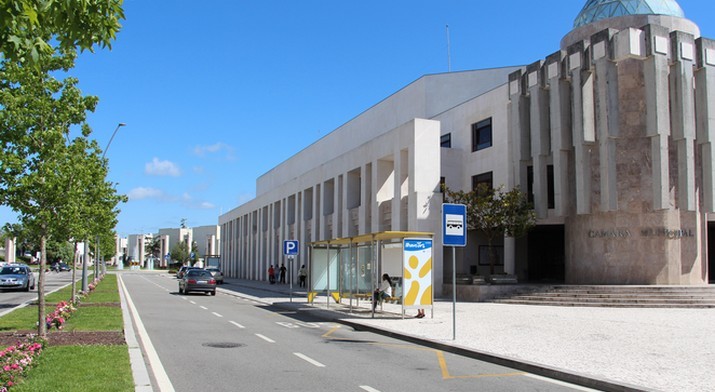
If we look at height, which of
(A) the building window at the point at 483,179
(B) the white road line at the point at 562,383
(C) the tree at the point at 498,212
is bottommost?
(B) the white road line at the point at 562,383

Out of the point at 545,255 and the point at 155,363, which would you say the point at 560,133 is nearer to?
the point at 545,255

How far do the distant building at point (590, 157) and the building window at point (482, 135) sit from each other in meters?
0.08

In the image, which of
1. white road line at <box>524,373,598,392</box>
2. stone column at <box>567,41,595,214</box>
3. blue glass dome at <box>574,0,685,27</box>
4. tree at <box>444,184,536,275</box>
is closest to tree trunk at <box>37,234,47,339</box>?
white road line at <box>524,373,598,392</box>

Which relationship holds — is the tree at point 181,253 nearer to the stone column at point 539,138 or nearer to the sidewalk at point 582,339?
the stone column at point 539,138

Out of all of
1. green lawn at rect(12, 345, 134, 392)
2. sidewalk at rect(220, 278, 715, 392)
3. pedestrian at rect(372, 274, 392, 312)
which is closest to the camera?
green lawn at rect(12, 345, 134, 392)

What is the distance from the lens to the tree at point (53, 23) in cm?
476

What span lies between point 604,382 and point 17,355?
8.89 m

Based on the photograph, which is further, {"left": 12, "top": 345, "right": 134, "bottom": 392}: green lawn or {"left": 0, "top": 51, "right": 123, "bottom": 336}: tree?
{"left": 0, "top": 51, "right": 123, "bottom": 336}: tree

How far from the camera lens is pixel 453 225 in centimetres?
1511

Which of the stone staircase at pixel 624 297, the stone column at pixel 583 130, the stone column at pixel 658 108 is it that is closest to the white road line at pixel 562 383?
the stone staircase at pixel 624 297

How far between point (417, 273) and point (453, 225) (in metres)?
5.03

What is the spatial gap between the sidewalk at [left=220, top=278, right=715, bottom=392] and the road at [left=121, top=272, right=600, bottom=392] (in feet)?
1.72

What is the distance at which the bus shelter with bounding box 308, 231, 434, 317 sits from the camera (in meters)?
19.7

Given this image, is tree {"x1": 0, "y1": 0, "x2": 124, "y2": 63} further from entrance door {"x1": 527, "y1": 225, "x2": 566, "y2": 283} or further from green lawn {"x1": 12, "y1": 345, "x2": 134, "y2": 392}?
entrance door {"x1": 527, "y1": 225, "x2": 566, "y2": 283}
